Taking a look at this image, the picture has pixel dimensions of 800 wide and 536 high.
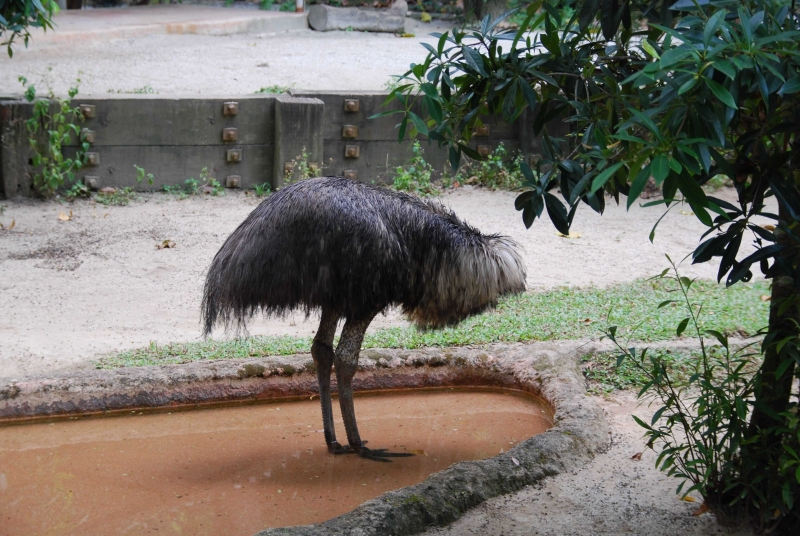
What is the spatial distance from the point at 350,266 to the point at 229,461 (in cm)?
113

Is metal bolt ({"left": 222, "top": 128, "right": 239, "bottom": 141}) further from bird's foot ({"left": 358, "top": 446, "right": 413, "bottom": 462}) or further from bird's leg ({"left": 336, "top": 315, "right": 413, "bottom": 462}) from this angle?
bird's foot ({"left": 358, "top": 446, "right": 413, "bottom": 462})

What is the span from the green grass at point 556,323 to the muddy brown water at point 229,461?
45 cm

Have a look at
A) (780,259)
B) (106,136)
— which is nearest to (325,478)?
(780,259)

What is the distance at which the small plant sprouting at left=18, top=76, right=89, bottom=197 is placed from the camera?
27.3 ft

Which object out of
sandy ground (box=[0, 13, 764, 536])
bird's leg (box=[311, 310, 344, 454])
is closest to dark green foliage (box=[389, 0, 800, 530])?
sandy ground (box=[0, 13, 764, 536])

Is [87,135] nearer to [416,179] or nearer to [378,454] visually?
[416,179]

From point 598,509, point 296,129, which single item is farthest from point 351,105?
point 598,509

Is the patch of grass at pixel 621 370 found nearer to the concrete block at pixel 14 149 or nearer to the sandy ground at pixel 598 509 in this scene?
the sandy ground at pixel 598 509

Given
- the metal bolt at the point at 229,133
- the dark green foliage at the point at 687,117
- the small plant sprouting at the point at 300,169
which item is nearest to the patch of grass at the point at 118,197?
the metal bolt at the point at 229,133

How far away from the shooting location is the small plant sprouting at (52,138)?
27.3 feet

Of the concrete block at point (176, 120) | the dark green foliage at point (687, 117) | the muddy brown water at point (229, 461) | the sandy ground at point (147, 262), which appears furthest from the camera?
the concrete block at point (176, 120)

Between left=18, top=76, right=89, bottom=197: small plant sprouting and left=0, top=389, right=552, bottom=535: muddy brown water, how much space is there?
4.71 metres

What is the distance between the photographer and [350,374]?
4211 mm

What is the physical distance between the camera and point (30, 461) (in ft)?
13.3
